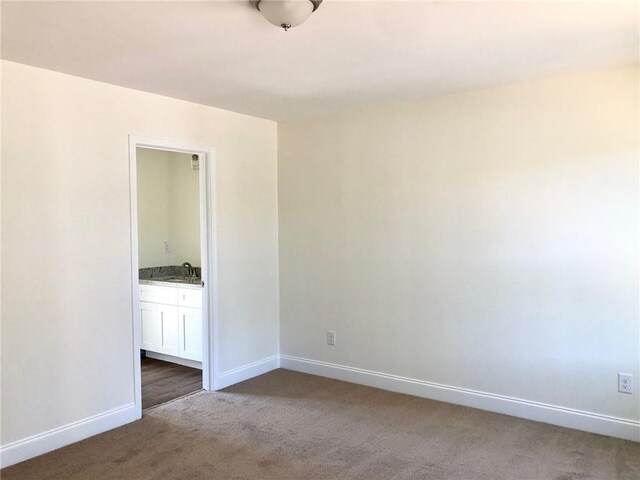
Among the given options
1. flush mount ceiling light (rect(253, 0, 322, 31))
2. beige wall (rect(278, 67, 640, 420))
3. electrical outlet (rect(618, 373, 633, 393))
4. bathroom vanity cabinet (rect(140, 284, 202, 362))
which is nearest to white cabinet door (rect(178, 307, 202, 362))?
bathroom vanity cabinet (rect(140, 284, 202, 362))

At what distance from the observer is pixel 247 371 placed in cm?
451

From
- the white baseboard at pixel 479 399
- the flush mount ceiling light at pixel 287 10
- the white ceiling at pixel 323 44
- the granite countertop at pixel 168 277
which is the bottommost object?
the white baseboard at pixel 479 399

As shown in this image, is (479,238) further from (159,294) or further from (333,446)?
(159,294)

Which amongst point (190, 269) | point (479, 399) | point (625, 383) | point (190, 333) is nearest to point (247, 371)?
point (190, 333)

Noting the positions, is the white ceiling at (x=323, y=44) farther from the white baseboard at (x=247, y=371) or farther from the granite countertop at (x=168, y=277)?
the white baseboard at (x=247, y=371)

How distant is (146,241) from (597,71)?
180 inches

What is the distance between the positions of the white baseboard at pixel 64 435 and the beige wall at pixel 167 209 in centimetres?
232

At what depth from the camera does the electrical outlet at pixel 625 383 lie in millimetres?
3172

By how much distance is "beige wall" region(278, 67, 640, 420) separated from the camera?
10.6ft

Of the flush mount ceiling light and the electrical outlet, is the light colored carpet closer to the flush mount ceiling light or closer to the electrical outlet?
the electrical outlet

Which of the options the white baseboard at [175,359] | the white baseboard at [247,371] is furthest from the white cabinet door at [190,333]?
the white baseboard at [247,371]

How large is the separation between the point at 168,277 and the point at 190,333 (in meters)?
1.09

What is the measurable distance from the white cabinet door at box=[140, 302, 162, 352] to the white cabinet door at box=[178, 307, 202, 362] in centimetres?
35

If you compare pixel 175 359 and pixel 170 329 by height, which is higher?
pixel 170 329
